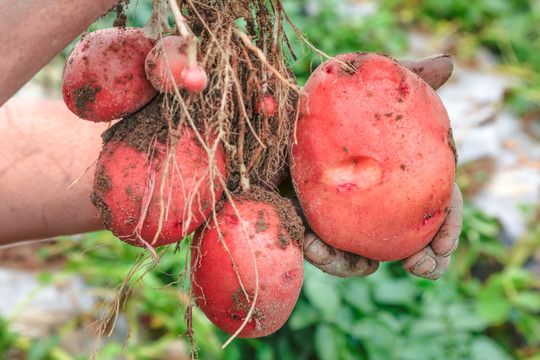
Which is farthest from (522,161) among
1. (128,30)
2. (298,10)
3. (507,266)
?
(128,30)

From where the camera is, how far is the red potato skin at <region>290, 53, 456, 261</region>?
950 mm

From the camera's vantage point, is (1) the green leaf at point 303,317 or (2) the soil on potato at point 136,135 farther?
(1) the green leaf at point 303,317

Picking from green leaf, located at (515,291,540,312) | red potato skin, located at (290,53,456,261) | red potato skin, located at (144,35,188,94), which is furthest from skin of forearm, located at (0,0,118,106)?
green leaf, located at (515,291,540,312)

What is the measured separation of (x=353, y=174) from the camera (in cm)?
97

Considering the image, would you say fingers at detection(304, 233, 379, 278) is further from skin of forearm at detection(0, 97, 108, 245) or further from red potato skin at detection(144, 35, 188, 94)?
skin of forearm at detection(0, 97, 108, 245)

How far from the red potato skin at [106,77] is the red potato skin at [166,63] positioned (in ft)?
0.18

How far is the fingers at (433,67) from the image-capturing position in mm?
1147

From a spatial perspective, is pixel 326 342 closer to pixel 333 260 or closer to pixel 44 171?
pixel 333 260

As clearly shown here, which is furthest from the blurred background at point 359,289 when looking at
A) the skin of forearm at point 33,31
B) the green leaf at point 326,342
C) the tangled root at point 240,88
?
the skin of forearm at point 33,31

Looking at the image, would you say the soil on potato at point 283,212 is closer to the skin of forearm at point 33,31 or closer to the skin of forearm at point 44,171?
the skin of forearm at point 33,31

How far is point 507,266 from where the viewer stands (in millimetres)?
2744

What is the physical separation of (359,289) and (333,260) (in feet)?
3.69

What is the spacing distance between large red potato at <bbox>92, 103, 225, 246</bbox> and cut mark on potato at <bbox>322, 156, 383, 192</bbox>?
0.21 m

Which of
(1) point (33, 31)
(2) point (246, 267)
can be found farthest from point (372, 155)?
(1) point (33, 31)
